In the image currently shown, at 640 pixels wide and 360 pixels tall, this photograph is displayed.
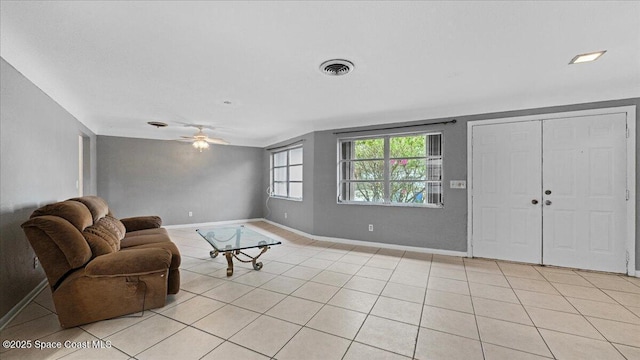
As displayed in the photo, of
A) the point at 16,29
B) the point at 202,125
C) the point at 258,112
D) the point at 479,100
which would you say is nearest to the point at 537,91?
the point at 479,100

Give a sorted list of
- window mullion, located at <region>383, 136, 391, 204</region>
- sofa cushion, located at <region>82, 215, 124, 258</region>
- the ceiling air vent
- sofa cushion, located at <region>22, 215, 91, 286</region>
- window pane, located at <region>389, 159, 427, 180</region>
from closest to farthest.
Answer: sofa cushion, located at <region>22, 215, 91, 286</region> → sofa cushion, located at <region>82, 215, 124, 258</region> → the ceiling air vent → window pane, located at <region>389, 159, 427, 180</region> → window mullion, located at <region>383, 136, 391, 204</region>

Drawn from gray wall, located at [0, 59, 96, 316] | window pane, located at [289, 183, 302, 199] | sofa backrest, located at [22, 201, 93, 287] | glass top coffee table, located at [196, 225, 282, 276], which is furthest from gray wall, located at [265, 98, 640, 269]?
gray wall, located at [0, 59, 96, 316]

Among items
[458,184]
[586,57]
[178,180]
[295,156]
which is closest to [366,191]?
[458,184]

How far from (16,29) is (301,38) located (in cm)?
210

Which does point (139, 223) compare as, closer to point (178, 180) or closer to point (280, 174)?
point (178, 180)

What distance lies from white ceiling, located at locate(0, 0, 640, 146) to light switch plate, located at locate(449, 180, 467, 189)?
3.45 ft

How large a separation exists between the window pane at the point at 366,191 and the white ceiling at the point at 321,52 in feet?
4.87

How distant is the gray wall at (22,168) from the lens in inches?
80.5

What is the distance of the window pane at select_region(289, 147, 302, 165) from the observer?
Result: 602 centimetres

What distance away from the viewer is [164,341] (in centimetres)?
183

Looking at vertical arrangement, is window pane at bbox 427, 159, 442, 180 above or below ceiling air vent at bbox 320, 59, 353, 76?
below

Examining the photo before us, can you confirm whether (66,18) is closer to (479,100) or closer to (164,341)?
(164,341)

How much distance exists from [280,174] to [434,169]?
157 inches

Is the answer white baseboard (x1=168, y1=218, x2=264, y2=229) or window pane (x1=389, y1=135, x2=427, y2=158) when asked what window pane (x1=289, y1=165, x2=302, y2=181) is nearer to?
white baseboard (x1=168, y1=218, x2=264, y2=229)
